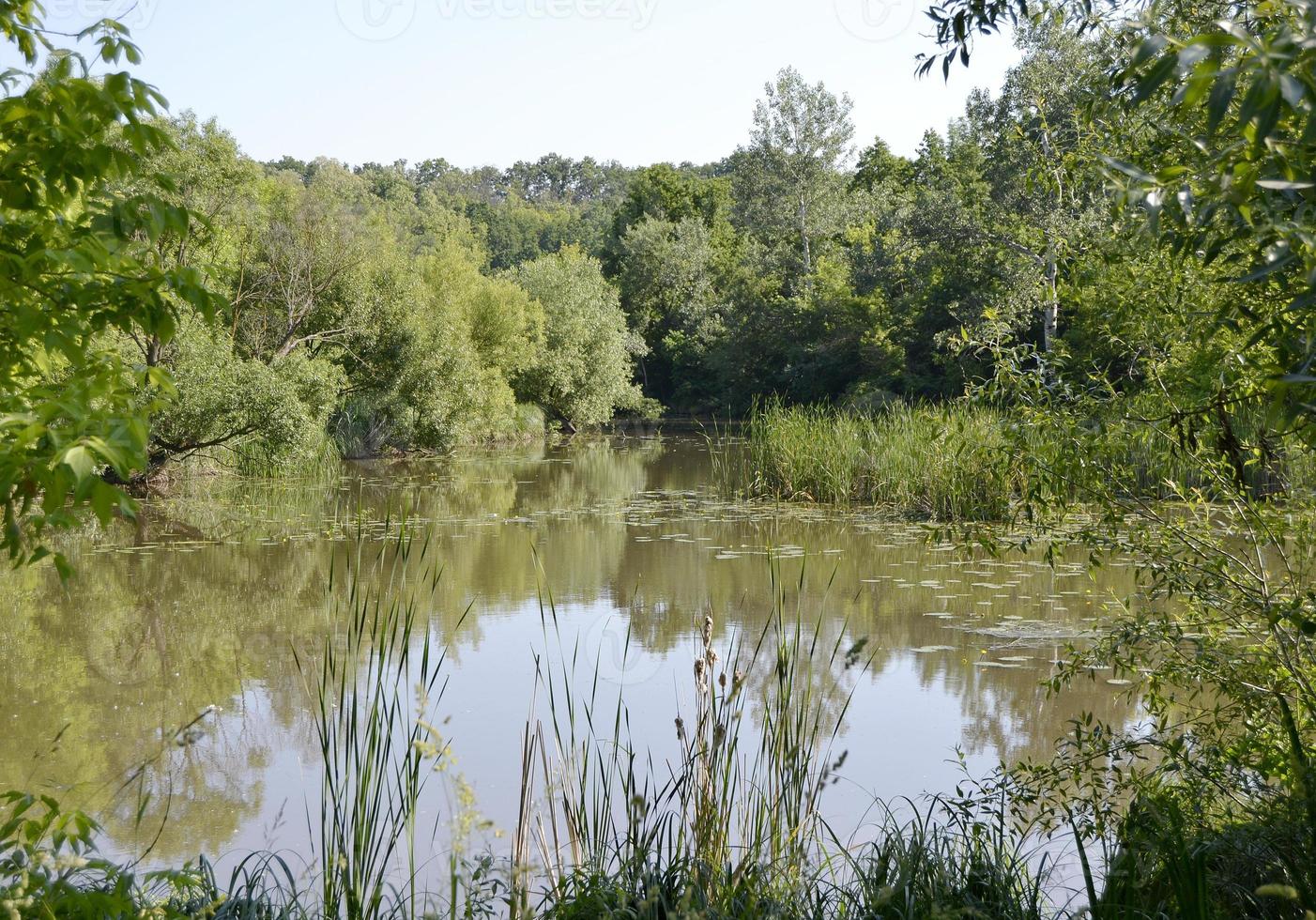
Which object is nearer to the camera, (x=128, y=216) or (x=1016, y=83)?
(x=128, y=216)

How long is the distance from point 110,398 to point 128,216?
1.17 ft

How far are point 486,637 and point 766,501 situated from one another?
6.72m

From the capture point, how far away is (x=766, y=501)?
13.5 metres

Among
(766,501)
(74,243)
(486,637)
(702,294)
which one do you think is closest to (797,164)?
(702,294)

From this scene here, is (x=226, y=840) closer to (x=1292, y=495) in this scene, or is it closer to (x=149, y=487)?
(x=1292, y=495)

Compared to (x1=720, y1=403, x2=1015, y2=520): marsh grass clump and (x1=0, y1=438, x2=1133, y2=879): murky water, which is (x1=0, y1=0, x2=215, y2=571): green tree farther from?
(x1=720, y1=403, x2=1015, y2=520): marsh grass clump

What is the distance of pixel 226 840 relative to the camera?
166 inches

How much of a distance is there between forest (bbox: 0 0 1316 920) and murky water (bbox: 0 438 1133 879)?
8 cm

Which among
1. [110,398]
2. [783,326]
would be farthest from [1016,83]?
[110,398]

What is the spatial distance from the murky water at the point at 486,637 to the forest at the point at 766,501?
0.26 ft

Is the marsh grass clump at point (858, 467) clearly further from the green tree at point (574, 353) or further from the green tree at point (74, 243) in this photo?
the green tree at point (574, 353)

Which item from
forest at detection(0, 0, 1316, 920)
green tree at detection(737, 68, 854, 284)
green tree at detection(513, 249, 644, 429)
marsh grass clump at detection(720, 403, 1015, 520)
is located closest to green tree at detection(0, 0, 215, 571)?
forest at detection(0, 0, 1316, 920)

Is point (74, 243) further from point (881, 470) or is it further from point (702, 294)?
point (702, 294)

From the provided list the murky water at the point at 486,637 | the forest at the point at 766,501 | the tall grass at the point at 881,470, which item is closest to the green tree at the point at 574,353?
the forest at the point at 766,501
